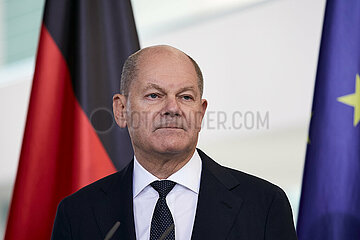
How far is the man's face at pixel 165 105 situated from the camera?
1.47 m

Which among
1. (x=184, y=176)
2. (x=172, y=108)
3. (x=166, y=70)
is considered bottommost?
(x=184, y=176)

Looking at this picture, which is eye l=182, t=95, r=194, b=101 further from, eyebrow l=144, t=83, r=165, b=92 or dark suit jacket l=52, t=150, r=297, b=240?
dark suit jacket l=52, t=150, r=297, b=240

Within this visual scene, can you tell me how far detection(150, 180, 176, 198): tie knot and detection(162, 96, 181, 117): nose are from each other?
189mm

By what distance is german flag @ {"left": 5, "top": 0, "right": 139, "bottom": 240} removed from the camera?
217 cm

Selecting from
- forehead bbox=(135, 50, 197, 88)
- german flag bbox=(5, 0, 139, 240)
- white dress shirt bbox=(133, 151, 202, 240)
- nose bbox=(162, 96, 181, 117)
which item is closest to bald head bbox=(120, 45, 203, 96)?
forehead bbox=(135, 50, 197, 88)

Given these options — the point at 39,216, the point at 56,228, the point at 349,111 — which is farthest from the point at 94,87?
the point at 349,111

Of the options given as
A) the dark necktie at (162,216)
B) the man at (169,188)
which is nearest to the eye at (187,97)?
the man at (169,188)

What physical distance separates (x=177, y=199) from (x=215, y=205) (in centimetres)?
11

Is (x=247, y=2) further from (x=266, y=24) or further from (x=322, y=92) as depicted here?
(x=322, y=92)

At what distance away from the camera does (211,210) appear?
1.44 meters

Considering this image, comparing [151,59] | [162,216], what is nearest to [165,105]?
[151,59]

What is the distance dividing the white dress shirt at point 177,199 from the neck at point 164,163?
0.01 metres

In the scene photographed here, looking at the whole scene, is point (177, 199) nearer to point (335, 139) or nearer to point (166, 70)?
point (166, 70)

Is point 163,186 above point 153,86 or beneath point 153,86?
beneath
